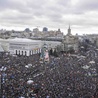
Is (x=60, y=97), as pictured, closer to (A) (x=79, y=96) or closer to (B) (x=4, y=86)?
(A) (x=79, y=96)

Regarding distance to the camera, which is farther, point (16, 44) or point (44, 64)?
point (16, 44)

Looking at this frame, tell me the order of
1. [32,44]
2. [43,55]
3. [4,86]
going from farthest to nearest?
[32,44]
[43,55]
[4,86]

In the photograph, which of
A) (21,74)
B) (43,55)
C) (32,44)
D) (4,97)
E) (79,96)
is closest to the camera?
(4,97)

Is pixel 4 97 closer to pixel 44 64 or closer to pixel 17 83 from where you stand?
pixel 17 83

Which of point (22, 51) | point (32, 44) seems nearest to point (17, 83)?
point (22, 51)

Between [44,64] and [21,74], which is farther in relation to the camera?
[44,64]

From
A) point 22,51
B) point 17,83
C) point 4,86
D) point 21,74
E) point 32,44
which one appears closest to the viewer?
point 4,86

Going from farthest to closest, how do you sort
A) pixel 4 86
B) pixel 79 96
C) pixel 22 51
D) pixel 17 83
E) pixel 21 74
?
pixel 22 51, pixel 21 74, pixel 17 83, pixel 4 86, pixel 79 96

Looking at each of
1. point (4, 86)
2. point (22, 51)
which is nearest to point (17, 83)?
point (4, 86)

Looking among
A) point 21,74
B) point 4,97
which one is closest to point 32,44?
point 21,74
